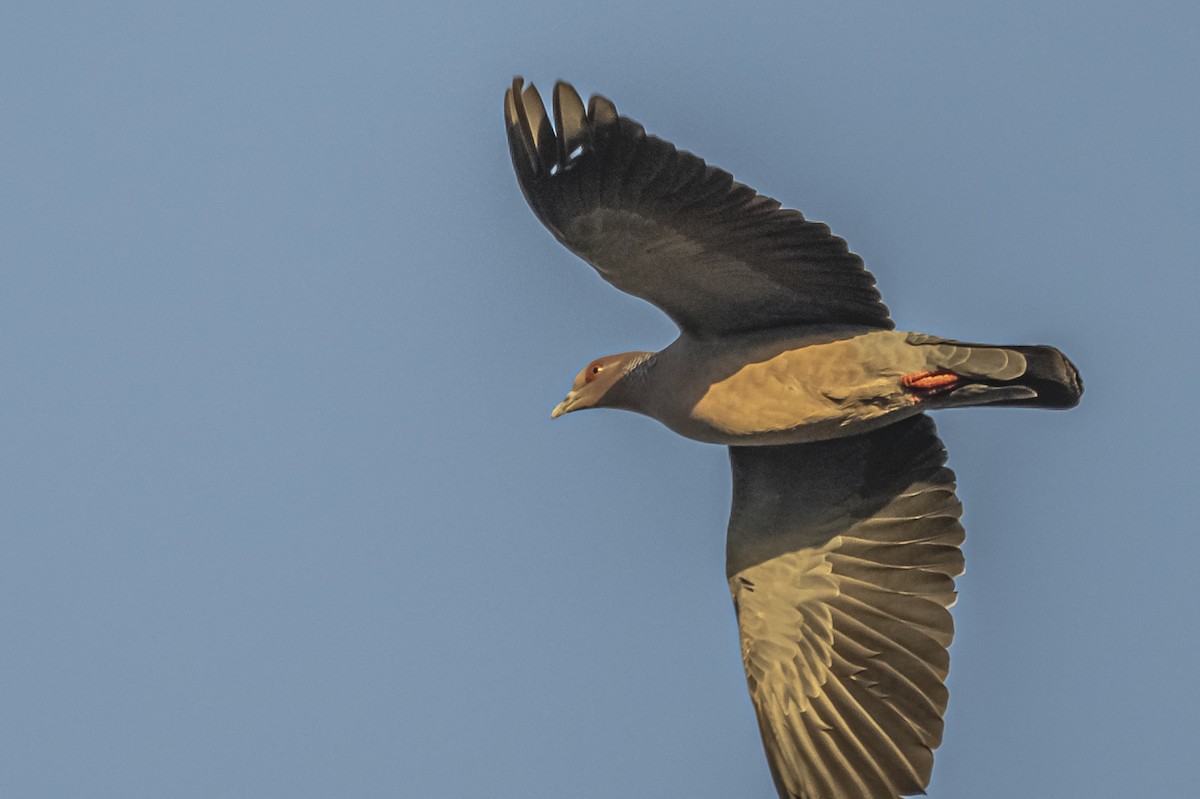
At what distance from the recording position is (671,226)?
7.93m

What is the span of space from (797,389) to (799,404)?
0.07 meters

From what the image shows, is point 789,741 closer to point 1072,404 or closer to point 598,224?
point 1072,404

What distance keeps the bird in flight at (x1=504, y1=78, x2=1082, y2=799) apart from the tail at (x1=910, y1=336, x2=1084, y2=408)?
0.01m

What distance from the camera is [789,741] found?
8.77 metres

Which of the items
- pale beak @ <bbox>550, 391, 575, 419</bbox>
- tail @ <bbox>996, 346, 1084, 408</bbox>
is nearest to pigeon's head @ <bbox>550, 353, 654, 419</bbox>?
pale beak @ <bbox>550, 391, 575, 419</bbox>

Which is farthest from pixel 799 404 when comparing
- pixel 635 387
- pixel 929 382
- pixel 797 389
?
pixel 635 387

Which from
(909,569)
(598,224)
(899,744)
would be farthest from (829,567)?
(598,224)

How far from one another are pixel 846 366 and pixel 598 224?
55.1 inches

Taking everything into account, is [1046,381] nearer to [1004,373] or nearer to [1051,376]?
[1051,376]

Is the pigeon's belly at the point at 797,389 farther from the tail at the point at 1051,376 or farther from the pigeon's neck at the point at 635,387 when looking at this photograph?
the tail at the point at 1051,376

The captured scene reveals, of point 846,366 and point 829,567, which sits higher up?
point 846,366

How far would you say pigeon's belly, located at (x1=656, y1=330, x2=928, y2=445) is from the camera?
8.32 meters

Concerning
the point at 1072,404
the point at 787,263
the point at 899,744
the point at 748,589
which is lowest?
the point at 899,744

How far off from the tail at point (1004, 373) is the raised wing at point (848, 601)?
2.31 feet
